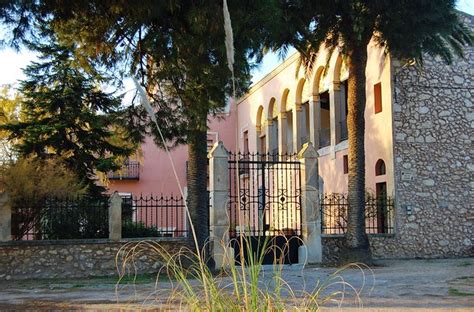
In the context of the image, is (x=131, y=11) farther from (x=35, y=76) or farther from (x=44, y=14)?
(x=35, y=76)

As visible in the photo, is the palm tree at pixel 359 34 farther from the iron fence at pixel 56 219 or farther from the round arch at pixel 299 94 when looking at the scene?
the round arch at pixel 299 94

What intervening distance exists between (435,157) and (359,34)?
17.2 ft

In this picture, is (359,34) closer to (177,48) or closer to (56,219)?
(177,48)

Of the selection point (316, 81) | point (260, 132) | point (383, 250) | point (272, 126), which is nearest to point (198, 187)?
point (383, 250)

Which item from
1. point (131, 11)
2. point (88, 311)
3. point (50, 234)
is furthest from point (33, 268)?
point (131, 11)

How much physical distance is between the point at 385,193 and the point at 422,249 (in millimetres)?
1930

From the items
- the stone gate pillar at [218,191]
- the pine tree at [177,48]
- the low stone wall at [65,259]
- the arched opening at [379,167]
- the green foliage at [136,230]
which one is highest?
the pine tree at [177,48]

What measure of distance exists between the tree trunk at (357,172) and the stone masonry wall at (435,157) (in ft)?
8.31

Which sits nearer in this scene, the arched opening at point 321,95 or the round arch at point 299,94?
the arched opening at point 321,95

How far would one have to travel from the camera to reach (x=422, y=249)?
16.7 metres

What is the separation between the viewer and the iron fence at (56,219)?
13.6 metres

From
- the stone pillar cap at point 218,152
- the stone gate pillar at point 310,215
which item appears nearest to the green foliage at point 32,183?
the stone pillar cap at point 218,152

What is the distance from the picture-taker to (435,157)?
56.2ft

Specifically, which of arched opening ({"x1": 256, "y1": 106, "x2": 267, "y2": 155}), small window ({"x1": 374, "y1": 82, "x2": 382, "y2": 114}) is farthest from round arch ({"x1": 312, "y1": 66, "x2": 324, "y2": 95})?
arched opening ({"x1": 256, "y1": 106, "x2": 267, "y2": 155})
